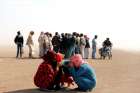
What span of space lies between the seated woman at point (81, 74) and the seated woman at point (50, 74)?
0.41 m

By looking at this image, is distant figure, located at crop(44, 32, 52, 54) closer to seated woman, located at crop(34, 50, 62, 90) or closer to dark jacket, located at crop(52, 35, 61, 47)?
dark jacket, located at crop(52, 35, 61, 47)

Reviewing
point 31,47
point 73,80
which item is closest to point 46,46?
point 31,47

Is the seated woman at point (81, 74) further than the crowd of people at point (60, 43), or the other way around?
the crowd of people at point (60, 43)

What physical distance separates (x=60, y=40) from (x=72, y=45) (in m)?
→ 1.03

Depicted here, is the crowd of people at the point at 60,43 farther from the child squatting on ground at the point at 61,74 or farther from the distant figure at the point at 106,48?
the child squatting on ground at the point at 61,74

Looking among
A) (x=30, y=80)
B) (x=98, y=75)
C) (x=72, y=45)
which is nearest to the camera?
(x=30, y=80)

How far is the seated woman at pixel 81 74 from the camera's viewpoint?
16.3m

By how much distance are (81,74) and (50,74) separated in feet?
3.05

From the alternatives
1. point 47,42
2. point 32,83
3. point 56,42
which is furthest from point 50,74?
point 47,42

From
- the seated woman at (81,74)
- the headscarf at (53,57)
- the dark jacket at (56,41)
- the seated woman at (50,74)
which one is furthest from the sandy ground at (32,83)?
the dark jacket at (56,41)

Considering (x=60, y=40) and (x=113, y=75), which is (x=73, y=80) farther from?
(x=60, y=40)

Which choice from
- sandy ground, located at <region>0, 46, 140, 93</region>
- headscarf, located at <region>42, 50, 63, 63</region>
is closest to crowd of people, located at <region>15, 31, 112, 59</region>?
sandy ground, located at <region>0, 46, 140, 93</region>

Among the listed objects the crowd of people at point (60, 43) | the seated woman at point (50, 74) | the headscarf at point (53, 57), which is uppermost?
the crowd of people at point (60, 43)

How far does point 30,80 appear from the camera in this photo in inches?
785
